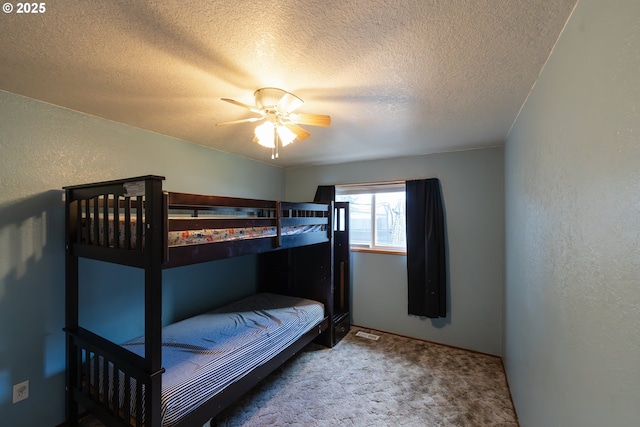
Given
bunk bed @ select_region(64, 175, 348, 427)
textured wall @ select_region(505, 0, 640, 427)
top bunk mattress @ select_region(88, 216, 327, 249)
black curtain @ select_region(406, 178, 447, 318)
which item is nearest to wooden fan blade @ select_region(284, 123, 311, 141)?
bunk bed @ select_region(64, 175, 348, 427)

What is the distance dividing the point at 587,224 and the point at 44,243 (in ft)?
9.58

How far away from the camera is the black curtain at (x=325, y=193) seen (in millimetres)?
3723

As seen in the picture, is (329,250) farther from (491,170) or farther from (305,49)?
(305,49)

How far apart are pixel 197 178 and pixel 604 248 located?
301 cm

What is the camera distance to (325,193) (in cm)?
377

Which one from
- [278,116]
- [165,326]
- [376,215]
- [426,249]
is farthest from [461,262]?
[165,326]

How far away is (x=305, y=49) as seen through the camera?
1229 millimetres

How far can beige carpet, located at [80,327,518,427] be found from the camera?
6.56 feet

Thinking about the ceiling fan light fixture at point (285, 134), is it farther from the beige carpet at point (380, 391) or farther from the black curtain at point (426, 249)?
the beige carpet at point (380, 391)

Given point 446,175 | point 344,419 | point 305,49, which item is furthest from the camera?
point 446,175

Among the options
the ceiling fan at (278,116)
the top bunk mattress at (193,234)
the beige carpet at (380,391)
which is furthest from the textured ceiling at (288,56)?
the beige carpet at (380,391)

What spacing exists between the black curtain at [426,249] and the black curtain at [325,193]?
39.1 inches

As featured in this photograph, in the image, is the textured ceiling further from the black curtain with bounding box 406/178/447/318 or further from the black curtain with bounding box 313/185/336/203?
the black curtain with bounding box 313/185/336/203

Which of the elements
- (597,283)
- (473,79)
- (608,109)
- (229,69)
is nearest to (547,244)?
(597,283)
